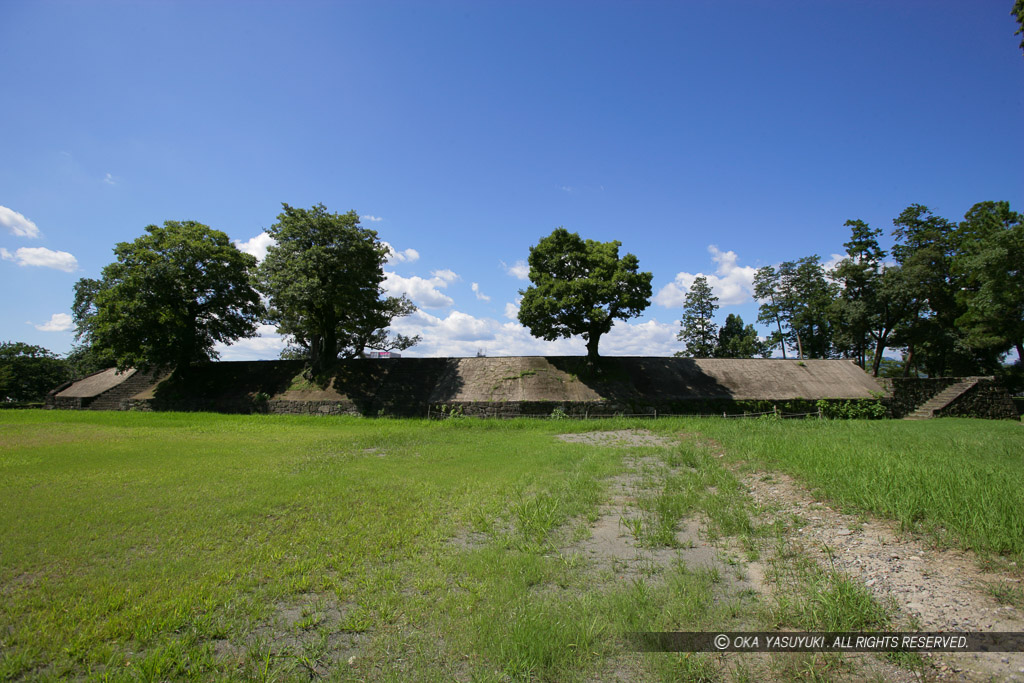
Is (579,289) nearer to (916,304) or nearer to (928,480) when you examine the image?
(928,480)

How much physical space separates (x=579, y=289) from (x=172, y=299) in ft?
87.5

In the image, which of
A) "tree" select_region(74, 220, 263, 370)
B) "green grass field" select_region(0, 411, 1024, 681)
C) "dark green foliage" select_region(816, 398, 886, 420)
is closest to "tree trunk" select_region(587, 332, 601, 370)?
"dark green foliage" select_region(816, 398, 886, 420)

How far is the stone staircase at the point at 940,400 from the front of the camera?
26.2m

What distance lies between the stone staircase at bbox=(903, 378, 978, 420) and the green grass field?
20.2 metres

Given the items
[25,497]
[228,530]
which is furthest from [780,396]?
[25,497]

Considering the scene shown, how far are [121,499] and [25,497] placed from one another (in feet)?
5.83

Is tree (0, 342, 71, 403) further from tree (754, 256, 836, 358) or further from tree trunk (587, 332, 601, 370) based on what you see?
tree (754, 256, 836, 358)

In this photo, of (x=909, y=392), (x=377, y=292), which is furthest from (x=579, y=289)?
(x=909, y=392)

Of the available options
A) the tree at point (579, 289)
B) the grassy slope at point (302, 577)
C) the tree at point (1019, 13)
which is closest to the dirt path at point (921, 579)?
the grassy slope at point (302, 577)

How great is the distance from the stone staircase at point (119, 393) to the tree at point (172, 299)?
3047 mm

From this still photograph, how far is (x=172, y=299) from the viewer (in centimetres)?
2878

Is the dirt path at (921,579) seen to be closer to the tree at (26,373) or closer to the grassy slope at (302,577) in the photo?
the grassy slope at (302,577)

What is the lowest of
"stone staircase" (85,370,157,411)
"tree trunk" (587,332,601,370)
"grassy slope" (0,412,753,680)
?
"grassy slope" (0,412,753,680)

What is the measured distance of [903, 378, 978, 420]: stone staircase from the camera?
2617 centimetres
